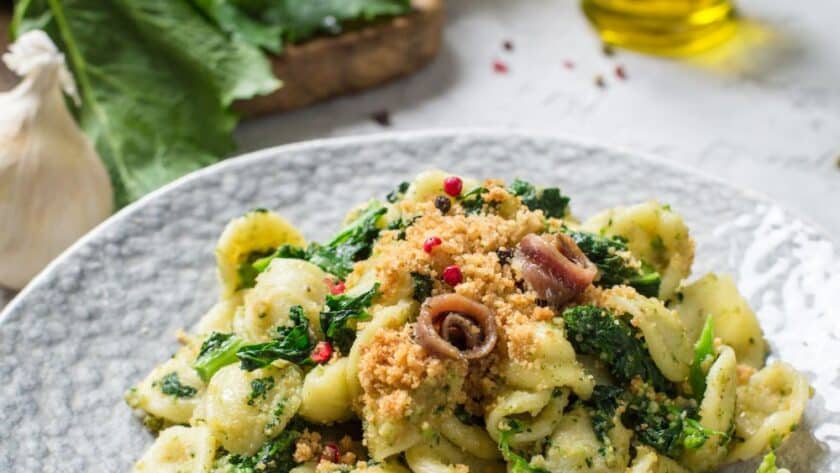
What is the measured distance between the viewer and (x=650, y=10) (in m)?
7.18

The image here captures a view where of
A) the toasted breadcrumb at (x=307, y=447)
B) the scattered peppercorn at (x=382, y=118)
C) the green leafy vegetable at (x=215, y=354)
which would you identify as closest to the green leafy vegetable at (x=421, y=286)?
the toasted breadcrumb at (x=307, y=447)

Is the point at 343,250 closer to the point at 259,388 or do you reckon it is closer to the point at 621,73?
the point at 259,388

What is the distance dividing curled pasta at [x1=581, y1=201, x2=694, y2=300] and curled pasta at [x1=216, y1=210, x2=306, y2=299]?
1370 millimetres

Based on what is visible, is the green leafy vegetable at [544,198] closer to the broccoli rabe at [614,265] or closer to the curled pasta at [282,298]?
the broccoli rabe at [614,265]

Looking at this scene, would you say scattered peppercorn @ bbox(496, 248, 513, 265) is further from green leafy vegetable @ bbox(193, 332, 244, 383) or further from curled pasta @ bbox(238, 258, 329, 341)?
green leafy vegetable @ bbox(193, 332, 244, 383)

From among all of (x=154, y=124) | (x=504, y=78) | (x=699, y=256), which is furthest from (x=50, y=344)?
(x=504, y=78)

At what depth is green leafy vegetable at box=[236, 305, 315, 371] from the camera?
3.71m

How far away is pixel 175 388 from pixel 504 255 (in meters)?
1.35

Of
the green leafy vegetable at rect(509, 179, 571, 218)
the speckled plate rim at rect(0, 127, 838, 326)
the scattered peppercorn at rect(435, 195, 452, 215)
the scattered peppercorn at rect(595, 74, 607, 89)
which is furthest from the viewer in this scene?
the scattered peppercorn at rect(595, 74, 607, 89)

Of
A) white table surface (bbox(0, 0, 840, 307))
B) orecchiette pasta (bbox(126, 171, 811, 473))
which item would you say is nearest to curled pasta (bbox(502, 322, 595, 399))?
orecchiette pasta (bbox(126, 171, 811, 473))

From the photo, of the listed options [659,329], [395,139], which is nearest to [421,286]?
[659,329]

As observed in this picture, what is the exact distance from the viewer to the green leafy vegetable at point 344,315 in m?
3.71

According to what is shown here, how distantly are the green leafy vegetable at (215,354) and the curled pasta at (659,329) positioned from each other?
140 centimetres

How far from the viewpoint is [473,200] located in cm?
412
